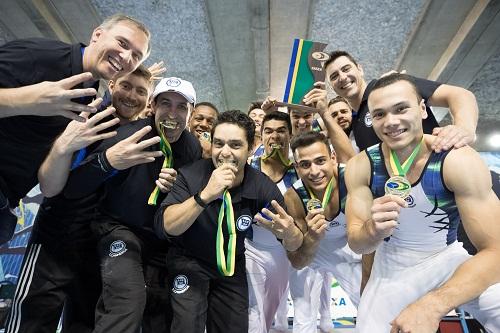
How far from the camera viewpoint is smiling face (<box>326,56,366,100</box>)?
3279 millimetres

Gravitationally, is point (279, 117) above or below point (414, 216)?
above

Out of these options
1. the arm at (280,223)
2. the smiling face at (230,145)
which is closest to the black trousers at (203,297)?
the arm at (280,223)

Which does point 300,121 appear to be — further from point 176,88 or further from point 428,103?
point 176,88

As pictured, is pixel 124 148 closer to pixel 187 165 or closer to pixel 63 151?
pixel 63 151

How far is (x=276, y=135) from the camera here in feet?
12.2

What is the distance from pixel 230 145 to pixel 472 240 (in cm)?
167

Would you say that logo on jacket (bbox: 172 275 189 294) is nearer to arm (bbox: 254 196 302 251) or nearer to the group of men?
the group of men

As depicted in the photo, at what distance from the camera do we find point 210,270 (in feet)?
8.24

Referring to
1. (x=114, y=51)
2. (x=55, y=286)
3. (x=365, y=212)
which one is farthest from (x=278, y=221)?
(x=55, y=286)

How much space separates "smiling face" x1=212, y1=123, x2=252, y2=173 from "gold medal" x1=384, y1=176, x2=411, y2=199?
1144 millimetres

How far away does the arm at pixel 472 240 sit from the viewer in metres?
1.58

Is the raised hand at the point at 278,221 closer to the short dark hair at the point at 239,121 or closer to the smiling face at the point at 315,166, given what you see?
the short dark hair at the point at 239,121

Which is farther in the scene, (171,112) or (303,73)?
(303,73)

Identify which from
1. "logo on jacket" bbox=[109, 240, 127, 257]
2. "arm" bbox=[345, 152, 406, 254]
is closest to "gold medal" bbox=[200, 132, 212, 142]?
"logo on jacket" bbox=[109, 240, 127, 257]
